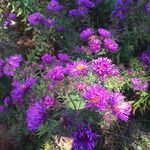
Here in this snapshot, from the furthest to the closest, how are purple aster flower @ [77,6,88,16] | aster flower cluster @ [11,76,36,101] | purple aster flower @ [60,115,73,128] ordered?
1. purple aster flower @ [77,6,88,16]
2. aster flower cluster @ [11,76,36,101]
3. purple aster flower @ [60,115,73,128]

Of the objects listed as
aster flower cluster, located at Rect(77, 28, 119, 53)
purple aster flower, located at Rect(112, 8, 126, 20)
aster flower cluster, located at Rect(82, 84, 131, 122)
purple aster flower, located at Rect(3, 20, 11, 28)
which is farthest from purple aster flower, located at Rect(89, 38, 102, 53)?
purple aster flower, located at Rect(3, 20, 11, 28)

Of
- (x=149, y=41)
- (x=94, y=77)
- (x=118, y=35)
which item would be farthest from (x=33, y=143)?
(x=149, y=41)

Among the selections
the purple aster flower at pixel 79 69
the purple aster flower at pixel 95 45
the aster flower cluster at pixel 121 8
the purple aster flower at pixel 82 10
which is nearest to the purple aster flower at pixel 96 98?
the purple aster flower at pixel 79 69

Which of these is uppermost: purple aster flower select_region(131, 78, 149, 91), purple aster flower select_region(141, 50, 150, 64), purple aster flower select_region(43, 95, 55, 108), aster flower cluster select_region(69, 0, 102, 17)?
aster flower cluster select_region(69, 0, 102, 17)

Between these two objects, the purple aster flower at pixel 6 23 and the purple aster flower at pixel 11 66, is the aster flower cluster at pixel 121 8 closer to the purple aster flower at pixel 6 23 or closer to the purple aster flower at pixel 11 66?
the purple aster flower at pixel 11 66

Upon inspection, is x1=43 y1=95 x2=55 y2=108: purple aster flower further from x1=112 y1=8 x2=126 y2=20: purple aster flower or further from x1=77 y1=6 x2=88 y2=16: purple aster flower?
x1=77 y1=6 x2=88 y2=16: purple aster flower

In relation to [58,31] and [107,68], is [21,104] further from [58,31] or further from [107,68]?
[58,31]

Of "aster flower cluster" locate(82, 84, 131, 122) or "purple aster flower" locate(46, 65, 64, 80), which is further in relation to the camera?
"purple aster flower" locate(46, 65, 64, 80)
